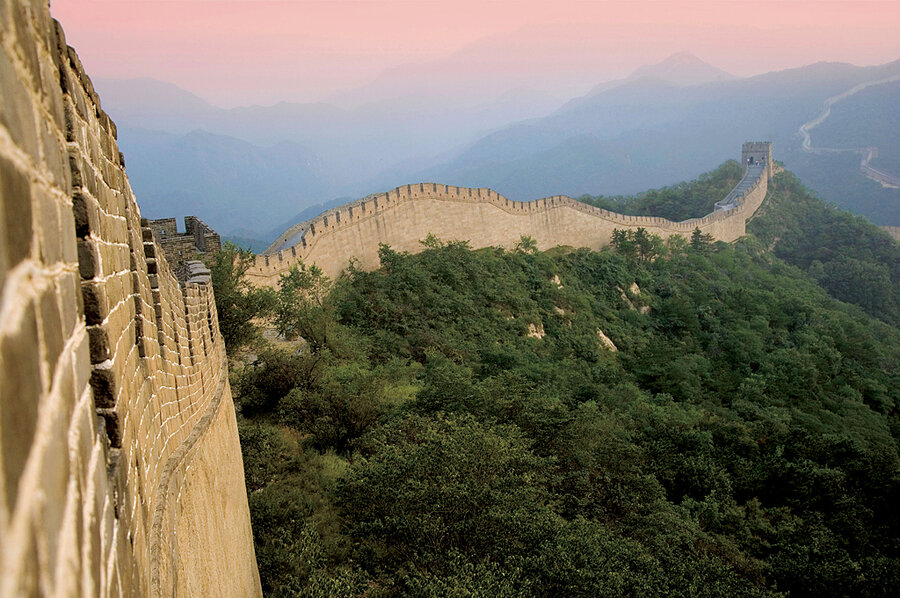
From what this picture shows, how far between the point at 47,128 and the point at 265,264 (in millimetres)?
14212

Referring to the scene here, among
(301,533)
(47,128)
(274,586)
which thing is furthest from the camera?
(301,533)

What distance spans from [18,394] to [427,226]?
19.9 m

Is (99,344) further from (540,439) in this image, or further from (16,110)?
(540,439)

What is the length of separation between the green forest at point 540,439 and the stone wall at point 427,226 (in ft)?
1.94

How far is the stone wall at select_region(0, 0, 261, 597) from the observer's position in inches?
26.6

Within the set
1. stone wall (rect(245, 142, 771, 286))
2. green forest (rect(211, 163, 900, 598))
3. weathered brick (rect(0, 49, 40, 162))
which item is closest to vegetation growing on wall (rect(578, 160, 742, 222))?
stone wall (rect(245, 142, 771, 286))

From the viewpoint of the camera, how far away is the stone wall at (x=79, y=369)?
68cm

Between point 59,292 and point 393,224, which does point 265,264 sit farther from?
point 59,292

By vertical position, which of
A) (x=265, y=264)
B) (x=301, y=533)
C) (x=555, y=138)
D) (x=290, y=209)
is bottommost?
(x=301, y=533)

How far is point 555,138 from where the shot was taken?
490ft

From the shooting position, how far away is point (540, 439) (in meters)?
10.2

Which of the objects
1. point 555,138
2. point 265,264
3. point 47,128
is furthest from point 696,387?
point 555,138

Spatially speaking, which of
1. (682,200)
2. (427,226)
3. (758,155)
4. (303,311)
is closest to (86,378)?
(303,311)

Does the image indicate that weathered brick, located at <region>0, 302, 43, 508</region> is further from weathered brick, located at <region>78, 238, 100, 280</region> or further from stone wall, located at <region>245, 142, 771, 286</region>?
stone wall, located at <region>245, 142, 771, 286</region>
